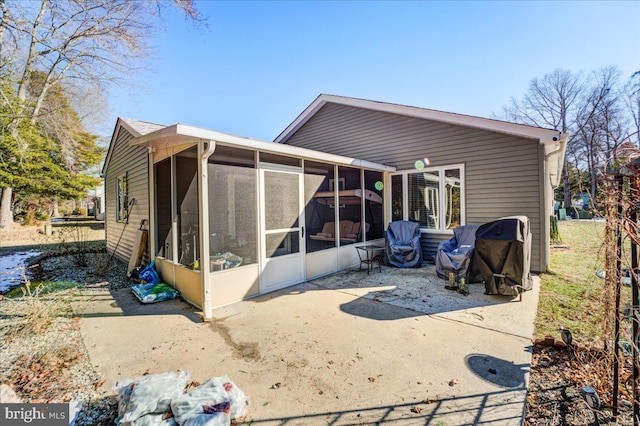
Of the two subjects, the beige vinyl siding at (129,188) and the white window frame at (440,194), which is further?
the white window frame at (440,194)

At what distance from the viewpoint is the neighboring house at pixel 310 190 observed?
4297 millimetres

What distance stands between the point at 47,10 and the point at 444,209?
1596cm

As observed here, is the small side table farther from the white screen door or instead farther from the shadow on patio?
the shadow on patio

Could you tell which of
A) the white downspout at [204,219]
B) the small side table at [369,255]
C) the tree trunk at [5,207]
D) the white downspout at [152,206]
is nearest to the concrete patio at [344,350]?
the white downspout at [204,219]

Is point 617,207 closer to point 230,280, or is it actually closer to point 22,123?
point 230,280

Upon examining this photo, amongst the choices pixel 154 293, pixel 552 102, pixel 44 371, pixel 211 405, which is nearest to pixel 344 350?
pixel 211 405

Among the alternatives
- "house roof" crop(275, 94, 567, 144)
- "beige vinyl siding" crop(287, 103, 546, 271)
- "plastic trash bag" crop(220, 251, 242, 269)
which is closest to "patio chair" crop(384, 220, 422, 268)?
"beige vinyl siding" crop(287, 103, 546, 271)

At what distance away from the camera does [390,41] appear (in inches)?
282

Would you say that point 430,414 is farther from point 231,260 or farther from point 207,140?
point 207,140

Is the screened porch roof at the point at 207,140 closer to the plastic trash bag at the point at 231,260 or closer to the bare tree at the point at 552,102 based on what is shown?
the plastic trash bag at the point at 231,260

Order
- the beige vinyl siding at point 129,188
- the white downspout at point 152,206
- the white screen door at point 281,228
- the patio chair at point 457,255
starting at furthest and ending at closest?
1. the beige vinyl siding at point 129,188
2. the white downspout at point 152,206
3. the patio chair at point 457,255
4. the white screen door at point 281,228

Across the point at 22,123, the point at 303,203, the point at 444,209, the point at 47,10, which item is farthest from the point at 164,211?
the point at 22,123

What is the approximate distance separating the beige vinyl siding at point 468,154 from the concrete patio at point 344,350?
211 cm

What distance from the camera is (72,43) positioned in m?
11.9
